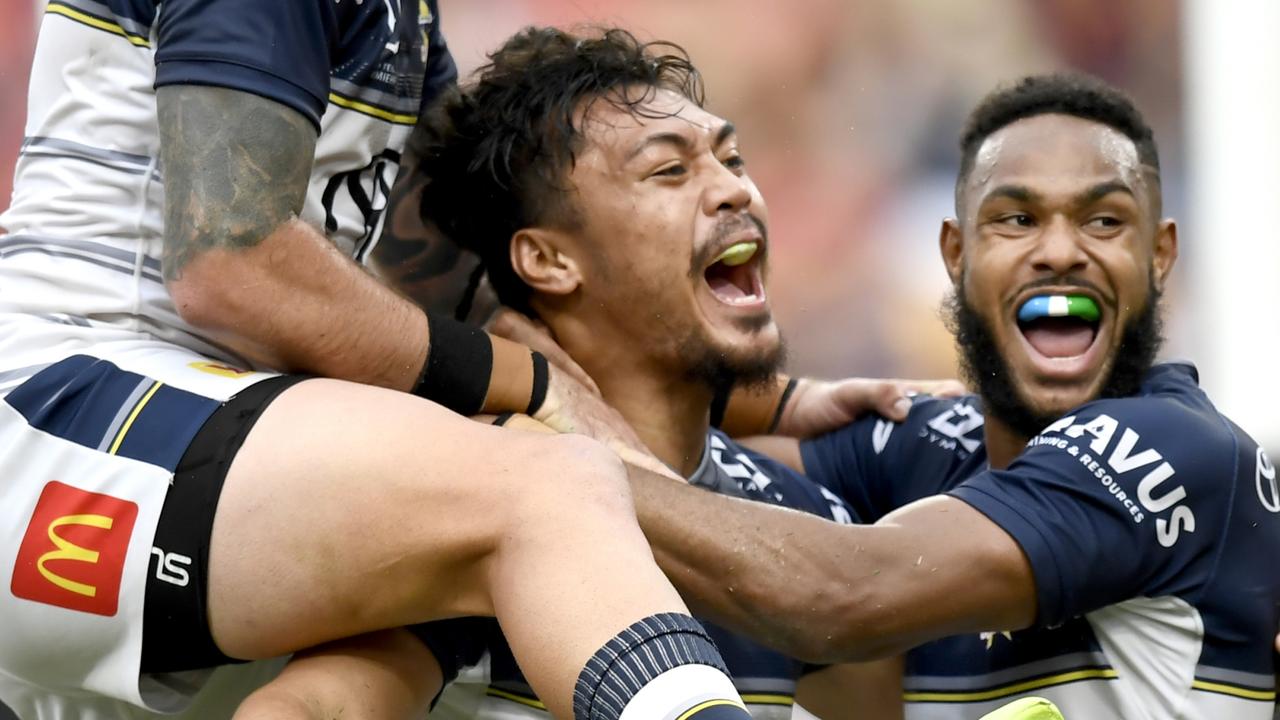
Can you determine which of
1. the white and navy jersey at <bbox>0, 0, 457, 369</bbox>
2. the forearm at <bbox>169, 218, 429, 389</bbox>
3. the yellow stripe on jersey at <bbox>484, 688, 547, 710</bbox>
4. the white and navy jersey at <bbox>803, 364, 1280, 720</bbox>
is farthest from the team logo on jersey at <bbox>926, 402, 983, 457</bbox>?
the white and navy jersey at <bbox>0, 0, 457, 369</bbox>

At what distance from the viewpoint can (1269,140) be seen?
537 centimetres

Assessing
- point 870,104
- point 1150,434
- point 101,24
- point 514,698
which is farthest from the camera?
point 870,104

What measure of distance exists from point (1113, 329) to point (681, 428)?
878 mm

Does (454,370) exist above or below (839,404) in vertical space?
above

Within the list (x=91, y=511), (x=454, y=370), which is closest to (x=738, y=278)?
(x=454, y=370)

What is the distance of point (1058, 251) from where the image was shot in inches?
121

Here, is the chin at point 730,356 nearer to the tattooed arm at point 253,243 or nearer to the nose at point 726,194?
the nose at point 726,194

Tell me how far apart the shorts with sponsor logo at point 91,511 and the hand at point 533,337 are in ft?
2.39

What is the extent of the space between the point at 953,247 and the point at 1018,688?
102cm

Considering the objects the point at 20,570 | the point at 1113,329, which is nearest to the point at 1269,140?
the point at 1113,329

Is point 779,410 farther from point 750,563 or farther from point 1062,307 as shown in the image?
point 750,563

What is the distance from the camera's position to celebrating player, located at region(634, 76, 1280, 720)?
255cm

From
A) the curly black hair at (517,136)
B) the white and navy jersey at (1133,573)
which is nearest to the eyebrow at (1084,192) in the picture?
the white and navy jersey at (1133,573)

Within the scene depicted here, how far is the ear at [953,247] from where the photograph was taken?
3.38 meters
